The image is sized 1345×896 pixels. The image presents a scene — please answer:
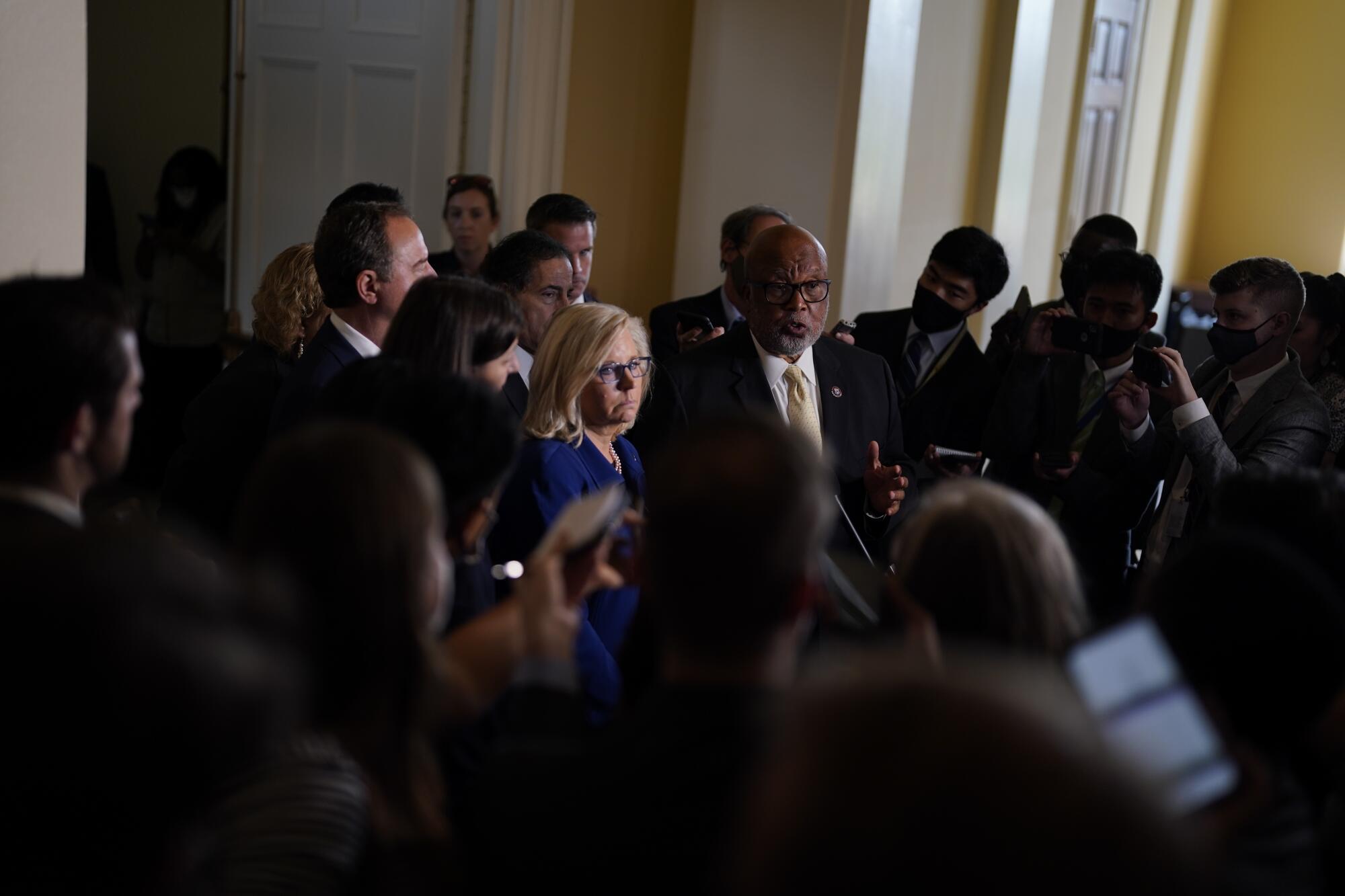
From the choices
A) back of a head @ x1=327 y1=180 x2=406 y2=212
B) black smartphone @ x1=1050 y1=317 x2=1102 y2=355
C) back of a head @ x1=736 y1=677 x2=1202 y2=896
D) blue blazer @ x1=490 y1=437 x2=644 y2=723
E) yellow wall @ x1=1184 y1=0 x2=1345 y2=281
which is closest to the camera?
back of a head @ x1=736 y1=677 x2=1202 y2=896

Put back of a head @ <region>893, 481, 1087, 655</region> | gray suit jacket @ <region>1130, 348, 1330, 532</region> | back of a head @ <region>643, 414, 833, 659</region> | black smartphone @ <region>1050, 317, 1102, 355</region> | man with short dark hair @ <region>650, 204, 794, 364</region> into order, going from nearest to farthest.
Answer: back of a head @ <region>643, 414, 833, 659</region>
back of a head @ <region>893, 481, 1087, 655</region>
gray suit jacket @ <region>1130, 348, 1330, 532</region>
black smartphone @ <region>1050, 317, 1102, 355</region>
man with short dark hair @ <region>650, 204, 794, 364</region>

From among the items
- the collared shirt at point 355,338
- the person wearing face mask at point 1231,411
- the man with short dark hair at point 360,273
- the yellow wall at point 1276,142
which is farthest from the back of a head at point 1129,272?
the yellow wall at point 1276,142

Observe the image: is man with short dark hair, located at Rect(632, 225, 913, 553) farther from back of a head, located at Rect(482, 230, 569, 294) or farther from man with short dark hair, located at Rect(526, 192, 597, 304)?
man with short dark hair, located at Rect(526, 192, 597, 304)

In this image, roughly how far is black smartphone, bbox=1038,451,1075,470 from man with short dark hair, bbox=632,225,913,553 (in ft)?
1.58

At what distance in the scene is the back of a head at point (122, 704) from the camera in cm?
98

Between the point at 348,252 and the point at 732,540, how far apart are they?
1.93 m

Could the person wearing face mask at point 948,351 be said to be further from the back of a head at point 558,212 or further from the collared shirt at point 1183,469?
the back of a head at point 558,212

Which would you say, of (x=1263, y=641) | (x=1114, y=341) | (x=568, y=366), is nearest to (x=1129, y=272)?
(x=1114, y=341)

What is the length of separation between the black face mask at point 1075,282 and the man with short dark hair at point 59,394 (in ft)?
10.1

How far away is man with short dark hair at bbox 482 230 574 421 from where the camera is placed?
3.86 meters

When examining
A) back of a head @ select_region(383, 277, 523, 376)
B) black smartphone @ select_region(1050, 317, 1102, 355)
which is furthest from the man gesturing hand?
back of a head @ select_region(383, 277, 523, 376)

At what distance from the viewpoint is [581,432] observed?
290 centimetres

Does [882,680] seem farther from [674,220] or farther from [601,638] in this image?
[674,220]

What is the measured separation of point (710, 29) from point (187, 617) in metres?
5.11
